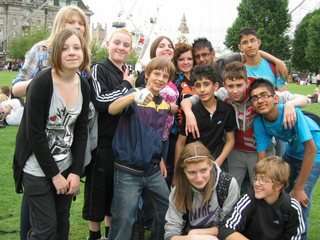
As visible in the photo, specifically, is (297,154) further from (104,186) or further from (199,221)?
(104,186)

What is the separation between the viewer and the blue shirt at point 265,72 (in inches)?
197

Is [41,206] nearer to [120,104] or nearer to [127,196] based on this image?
[127,196]

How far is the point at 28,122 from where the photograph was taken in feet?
12.0

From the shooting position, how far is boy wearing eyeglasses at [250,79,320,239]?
4.32m

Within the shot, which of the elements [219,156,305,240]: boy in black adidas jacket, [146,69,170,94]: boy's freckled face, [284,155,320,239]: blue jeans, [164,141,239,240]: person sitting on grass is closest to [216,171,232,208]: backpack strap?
[164,141,239,240]: person sitting on grass

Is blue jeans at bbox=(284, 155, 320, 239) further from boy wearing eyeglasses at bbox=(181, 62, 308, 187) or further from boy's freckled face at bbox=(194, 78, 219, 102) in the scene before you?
boy's freckled face at bbox=(194, 78, 219, 102)

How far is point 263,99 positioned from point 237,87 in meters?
0.34

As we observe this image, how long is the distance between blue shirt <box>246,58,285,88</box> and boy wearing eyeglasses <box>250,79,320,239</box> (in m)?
0.60

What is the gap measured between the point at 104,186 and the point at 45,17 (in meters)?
106

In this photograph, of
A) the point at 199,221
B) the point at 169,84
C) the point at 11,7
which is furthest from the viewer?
the point at 11,7

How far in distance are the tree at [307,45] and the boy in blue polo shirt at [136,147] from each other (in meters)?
69.1

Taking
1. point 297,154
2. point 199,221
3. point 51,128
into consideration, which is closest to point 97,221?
point 199,221

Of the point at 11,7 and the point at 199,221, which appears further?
the point at 11,7

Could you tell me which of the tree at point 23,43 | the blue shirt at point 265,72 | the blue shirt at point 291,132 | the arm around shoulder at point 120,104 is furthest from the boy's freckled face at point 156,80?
the tree at point 23,43
